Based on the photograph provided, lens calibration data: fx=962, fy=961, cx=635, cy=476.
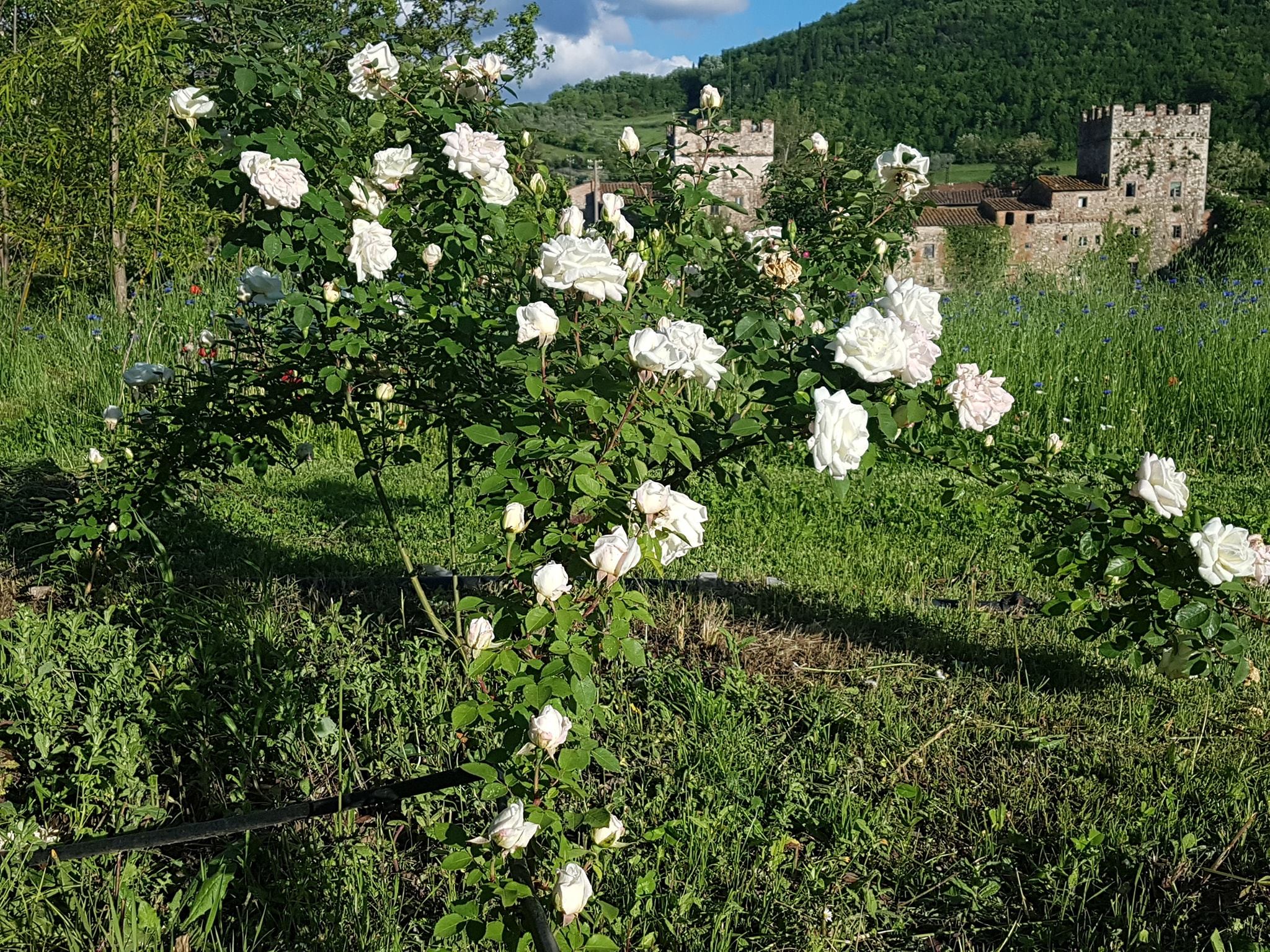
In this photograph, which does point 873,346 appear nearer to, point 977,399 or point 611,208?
point 977,399

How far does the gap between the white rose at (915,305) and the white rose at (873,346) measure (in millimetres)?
57

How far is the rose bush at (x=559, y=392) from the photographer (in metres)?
A: 1.38

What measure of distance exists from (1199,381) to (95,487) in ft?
18.6

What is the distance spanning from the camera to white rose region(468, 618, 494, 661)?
1360 mm

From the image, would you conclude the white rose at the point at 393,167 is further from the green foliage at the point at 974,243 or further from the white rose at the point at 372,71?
the green foliage at the point at 974,243

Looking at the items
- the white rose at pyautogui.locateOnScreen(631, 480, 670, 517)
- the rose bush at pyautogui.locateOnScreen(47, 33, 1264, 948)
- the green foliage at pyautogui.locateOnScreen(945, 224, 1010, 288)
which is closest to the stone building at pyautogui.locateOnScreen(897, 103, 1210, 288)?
the green foliage at pyautogui.locateOnScreen(945, 224, 1010, 288)

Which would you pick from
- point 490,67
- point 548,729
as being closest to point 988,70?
point 490,67

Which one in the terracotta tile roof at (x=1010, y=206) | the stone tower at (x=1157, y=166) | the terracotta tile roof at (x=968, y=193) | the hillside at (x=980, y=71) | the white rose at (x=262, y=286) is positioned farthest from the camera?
the hillside at (x=980, y=71)

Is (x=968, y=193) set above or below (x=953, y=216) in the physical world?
above

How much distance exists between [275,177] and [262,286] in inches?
19.1

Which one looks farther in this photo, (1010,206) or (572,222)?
(1010,206)

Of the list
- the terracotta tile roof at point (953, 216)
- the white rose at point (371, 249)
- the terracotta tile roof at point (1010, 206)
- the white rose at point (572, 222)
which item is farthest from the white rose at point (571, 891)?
the terracotta tile roof at point (1010, 206)

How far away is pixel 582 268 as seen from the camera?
1557mm

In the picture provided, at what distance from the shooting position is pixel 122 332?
6035mm
